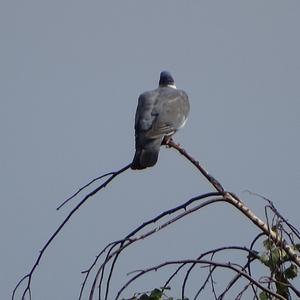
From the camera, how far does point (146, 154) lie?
7379 millimetres

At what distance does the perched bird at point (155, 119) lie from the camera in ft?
24.3

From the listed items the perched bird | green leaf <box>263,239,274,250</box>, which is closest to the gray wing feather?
the perched bird

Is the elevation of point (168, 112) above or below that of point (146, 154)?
above

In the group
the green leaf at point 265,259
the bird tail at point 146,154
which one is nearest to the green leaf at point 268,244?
the green leaf at point 265,259

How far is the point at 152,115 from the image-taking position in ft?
27.6

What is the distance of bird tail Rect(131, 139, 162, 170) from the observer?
702cm

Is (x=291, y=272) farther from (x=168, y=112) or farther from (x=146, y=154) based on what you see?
(x=168, y=112)

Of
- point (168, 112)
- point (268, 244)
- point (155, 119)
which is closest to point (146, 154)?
point (155, 119)

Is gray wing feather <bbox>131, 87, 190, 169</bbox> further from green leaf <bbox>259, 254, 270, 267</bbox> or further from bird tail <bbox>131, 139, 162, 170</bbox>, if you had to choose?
green leaf <bbox>259, 254, 270, 267</bbox>

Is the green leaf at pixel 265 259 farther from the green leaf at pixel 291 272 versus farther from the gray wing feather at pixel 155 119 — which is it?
the gray wing feather at pixel 155 119

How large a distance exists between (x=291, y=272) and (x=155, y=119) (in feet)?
12.7

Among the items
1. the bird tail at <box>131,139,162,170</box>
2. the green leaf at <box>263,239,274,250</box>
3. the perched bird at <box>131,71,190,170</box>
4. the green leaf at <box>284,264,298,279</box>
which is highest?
the perched bird at <box>131,71,190,170</box>

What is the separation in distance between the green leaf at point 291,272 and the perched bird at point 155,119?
7.60ft

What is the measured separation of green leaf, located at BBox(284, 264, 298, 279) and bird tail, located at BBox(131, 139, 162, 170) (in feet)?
7.47
